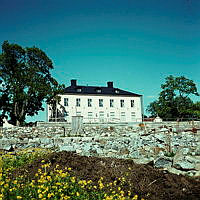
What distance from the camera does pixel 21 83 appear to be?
35938mm

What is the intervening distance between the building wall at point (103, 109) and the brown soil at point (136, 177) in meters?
43.6

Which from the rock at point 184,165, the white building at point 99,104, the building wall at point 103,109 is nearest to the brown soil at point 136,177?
the rock at point 184,165

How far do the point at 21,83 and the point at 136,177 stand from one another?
33.3 metres

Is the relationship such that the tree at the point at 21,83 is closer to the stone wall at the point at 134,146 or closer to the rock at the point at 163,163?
the stone wall at the point at 134,146

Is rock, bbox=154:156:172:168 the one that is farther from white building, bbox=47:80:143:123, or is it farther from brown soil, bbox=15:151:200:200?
white building, bbox=47:80:143:123

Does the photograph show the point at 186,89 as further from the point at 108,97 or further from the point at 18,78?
the point at 18,78

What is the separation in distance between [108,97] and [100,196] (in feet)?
167

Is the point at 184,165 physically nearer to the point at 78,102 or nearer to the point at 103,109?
the point at 78,102

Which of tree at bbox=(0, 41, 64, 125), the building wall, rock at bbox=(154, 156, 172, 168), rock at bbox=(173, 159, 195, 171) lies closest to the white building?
the building wall

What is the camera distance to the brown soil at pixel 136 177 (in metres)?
4.80

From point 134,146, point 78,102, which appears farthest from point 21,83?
point 134,146

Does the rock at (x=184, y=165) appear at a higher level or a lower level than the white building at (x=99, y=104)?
lower

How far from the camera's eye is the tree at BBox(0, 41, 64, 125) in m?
35.5

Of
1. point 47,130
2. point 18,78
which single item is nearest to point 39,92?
point 18,78
